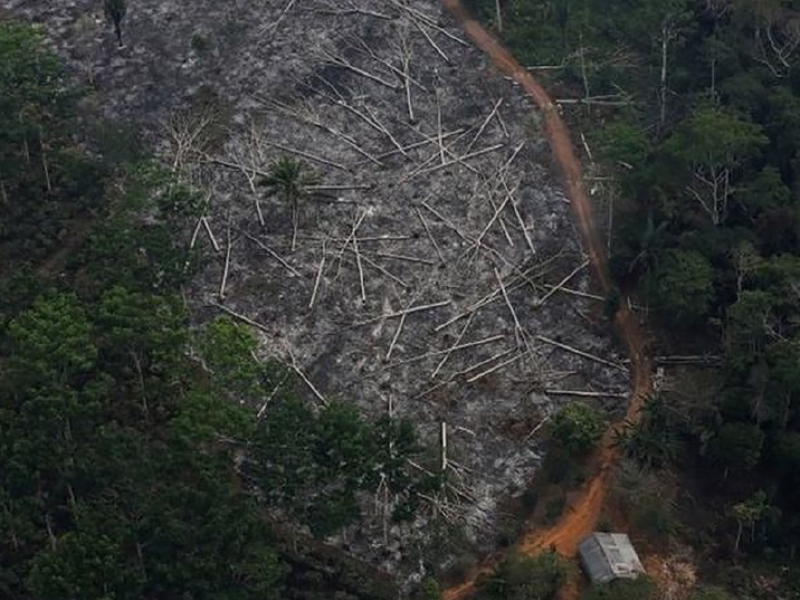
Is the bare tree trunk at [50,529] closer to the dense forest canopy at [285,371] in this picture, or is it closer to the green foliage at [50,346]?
the dense forest canopy at [285,371]

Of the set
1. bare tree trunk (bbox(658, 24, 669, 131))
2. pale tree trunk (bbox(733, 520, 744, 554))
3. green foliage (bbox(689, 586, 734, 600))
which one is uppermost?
bare tree trunk (bbox(658, 24, 669, 131))

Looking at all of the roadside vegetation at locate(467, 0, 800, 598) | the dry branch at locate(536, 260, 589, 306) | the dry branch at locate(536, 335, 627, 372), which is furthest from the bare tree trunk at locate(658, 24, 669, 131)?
the dry branch at locate(536, 335, 627, 372)

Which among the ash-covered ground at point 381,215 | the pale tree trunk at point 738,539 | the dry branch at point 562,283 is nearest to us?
the pale tree trunk at point 738,539

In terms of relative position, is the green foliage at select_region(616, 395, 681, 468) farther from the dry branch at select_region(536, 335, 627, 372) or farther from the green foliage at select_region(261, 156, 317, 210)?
the green foliage at select_region(261, 156, 317, 210)

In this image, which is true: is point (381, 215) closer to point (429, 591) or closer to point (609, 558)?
point (429, 591)

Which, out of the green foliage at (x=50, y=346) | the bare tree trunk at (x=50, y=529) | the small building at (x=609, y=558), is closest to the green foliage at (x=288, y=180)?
the green foliage at (x=50, y=346)

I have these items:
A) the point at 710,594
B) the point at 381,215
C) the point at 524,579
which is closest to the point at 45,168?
the point at 381,215
